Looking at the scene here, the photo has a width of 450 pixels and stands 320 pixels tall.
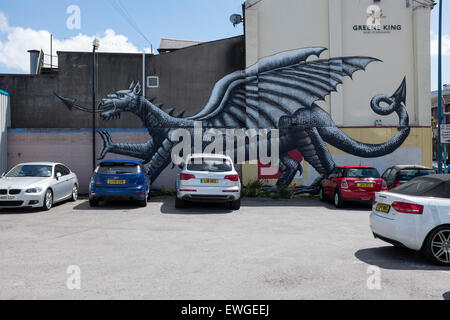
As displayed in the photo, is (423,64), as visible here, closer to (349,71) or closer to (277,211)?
(349,71)

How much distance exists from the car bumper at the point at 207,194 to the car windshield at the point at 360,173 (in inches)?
169

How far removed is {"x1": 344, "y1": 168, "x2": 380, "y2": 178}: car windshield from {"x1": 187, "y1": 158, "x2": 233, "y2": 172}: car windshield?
4243 millimetres

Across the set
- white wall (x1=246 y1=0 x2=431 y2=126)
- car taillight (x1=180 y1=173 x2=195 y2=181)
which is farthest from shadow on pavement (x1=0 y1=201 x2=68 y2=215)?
white wall (x1=246 y1=0 x2=431 y2=126)

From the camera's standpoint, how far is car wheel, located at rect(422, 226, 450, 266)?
592 centimetres

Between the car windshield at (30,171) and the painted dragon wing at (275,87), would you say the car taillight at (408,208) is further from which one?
the painted dragon wing at (275,87)

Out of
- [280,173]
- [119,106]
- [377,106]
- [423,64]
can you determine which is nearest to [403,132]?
[377,106]

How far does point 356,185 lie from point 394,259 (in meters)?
6.98

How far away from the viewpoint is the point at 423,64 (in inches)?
729

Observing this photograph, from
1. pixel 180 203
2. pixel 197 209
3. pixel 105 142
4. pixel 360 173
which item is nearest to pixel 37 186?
pixel 180 203

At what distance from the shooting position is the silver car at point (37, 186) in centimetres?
1123

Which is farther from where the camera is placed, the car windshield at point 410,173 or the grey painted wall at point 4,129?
the grey painted wall at point 4,129

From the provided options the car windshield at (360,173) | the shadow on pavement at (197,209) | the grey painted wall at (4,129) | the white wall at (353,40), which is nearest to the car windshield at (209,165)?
the shadow on pavement at (197,209)

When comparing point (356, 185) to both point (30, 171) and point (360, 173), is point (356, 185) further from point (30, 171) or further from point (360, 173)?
point (30, 171)

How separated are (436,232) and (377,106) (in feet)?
45.3
